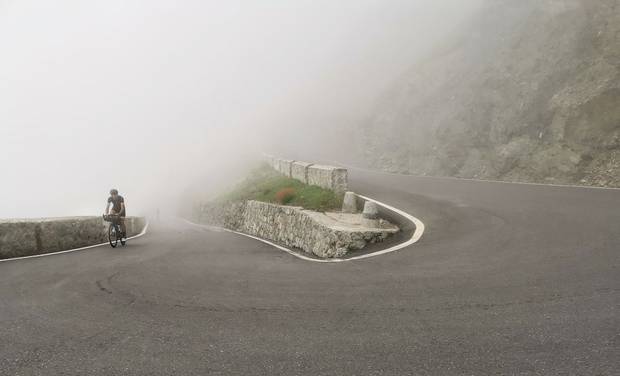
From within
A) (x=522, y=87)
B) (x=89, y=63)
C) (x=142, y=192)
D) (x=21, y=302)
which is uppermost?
(x=89, y=63)

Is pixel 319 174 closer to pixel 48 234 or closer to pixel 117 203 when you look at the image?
pixel 117 203

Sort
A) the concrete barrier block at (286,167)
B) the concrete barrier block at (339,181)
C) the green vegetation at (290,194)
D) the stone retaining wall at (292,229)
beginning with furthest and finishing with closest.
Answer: the concrete barrier block at (286,167)
the concrete barrier block at (339,181)
the green vegetation at (290,194)
the stone retaining wall at (292,229)

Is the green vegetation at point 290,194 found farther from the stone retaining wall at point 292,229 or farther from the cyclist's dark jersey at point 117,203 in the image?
the cyclist's dark jersey at point 117,203

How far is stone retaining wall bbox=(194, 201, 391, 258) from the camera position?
37.5 feet

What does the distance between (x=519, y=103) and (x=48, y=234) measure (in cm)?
2588

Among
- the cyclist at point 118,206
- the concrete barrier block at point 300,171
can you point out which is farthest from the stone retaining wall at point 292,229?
the cyclist at point 118,206

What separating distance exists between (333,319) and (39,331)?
11.3 ft

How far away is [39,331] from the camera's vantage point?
5.47m

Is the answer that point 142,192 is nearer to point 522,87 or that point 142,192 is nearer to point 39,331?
point 522,87

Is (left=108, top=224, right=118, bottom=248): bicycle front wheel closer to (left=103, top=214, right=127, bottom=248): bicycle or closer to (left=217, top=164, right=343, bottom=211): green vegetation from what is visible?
(left=103, top=214, right=127, bottom=248): bicycle

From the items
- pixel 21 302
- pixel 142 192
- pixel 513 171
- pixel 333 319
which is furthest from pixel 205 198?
pixel 142 192

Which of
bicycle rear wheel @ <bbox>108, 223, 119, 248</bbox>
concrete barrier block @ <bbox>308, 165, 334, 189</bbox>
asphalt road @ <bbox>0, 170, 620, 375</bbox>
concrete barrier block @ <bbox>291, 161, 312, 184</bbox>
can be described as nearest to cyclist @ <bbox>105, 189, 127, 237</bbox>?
bicycle rear wheel @ <bbox>108, 223, 119, 248</bbox>

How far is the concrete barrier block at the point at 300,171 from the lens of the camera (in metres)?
20.2

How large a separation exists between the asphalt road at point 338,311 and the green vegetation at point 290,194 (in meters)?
6.04
